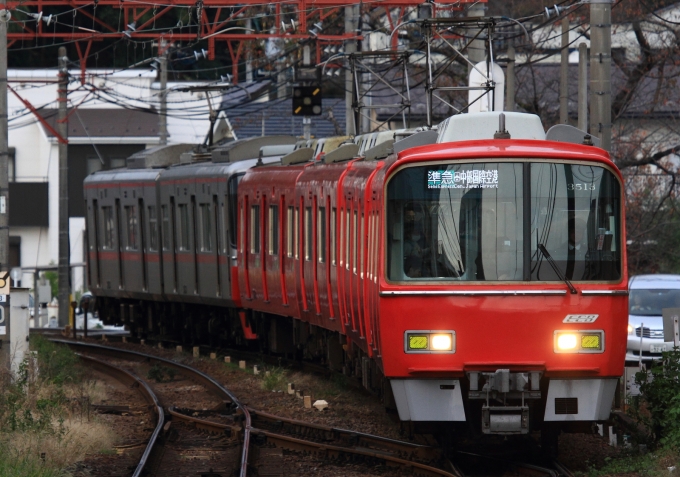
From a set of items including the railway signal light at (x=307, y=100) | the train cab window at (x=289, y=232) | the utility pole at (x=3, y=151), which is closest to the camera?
the utility pole at (x=3, y=151)

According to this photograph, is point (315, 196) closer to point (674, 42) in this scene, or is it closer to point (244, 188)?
point (244, 188)

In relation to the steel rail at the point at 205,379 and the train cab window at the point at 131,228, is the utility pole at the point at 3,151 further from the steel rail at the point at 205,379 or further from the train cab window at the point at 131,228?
the train cab window at the point at 131,228

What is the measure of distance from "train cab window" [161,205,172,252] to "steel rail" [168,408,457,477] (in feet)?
33.2

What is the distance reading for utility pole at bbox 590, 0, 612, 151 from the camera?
14.3 metres

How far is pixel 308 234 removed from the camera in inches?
664

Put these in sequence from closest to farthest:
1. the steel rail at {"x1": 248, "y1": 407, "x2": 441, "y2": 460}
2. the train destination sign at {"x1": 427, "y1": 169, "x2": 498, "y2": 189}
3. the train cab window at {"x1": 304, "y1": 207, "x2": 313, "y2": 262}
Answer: the train destination sign at {"x1": 427, "y1": 169, "x2": 498, "y2": 189}, the steel rail at {"x1": 248, "y1": 407, "x2": 441, "y2": 460}, the train cab window at {"x1": 304, "y1": 207, "x2": 313, "y2": 262}

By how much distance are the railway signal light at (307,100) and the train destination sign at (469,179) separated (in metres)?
14.6

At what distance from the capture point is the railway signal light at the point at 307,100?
24.9 m

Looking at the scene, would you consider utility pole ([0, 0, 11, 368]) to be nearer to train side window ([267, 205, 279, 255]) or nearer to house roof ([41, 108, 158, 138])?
train side window ([267, 205, 279, 255])

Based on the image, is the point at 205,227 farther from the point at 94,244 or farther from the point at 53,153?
the point at 53,153

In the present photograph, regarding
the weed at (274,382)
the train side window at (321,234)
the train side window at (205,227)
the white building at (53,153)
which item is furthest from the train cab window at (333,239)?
the white building at (53,153)

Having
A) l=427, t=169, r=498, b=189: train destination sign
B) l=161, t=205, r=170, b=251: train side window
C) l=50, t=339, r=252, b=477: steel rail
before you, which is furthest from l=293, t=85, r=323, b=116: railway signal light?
l=427, t=169, r=498, b=189: train destination sign

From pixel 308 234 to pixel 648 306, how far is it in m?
5.50

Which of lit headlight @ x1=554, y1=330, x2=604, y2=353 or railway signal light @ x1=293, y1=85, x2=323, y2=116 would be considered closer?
lit headlight @ x1=554, y1=330, x2=604, y2=353
